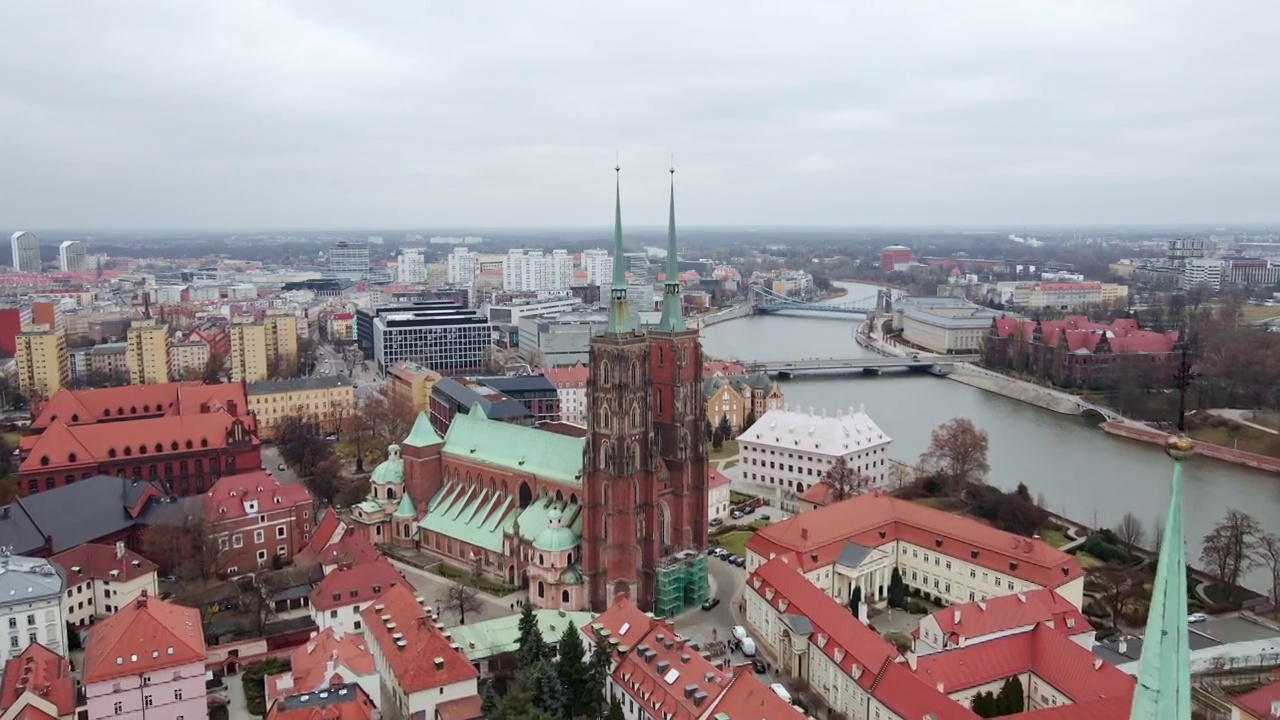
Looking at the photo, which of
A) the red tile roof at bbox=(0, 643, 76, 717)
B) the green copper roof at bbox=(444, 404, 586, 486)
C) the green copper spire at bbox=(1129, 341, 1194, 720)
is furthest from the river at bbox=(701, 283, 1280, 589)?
the red tile roof at bbox=(0, 643, 76, 717)

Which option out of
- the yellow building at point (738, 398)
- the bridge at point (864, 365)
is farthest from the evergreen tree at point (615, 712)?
the bridge at point (864, 365)

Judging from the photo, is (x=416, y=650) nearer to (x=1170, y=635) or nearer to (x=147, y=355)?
(x=1170, y=635)

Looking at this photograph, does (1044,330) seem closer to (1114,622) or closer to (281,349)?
(1114,622)

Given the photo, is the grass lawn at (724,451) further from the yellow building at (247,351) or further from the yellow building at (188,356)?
the yellow building at (188,356)

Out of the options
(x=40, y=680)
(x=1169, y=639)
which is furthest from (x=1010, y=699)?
(x=40, y=680)

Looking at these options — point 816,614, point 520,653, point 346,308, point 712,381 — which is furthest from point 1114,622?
point 346,308

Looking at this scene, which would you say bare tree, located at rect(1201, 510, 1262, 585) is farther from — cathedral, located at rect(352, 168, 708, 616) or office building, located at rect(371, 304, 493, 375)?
office building, located at rect(371, 304, 493, 375)
